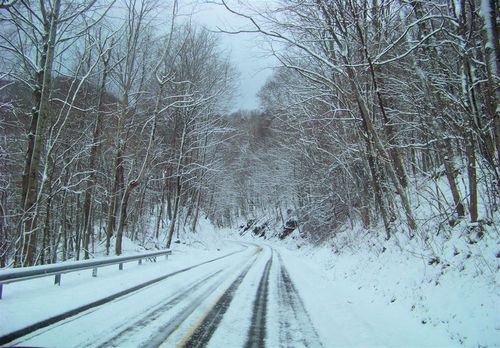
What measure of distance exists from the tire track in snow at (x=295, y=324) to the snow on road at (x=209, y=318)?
14 mm

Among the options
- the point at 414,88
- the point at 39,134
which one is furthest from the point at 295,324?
the point at 414,88

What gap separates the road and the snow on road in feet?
0.04

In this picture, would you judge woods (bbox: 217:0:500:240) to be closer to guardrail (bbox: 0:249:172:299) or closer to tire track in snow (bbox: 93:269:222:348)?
tire track in snow (bbox: 93:269:222:348)

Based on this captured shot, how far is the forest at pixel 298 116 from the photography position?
7.23m

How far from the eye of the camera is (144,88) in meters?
19.7

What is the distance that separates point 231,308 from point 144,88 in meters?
16.4

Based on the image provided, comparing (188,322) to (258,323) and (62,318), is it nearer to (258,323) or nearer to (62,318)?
(258,323)

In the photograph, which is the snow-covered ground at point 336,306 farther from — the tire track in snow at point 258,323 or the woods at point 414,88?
the woods at point 414,88

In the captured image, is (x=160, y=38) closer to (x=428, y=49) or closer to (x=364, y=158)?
(x=364, y=158)

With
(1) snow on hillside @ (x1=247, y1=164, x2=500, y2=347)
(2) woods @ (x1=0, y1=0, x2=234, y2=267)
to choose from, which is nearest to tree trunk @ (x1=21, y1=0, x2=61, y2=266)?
(2) woods @ (x1=0, y1=0, x2=234, y2=267)

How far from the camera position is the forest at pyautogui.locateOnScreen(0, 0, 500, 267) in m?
7.23

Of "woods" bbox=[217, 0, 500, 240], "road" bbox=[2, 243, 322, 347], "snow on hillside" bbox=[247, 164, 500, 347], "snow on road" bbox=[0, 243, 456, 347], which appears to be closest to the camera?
"road" bbox=[2, 243, 322, 347]

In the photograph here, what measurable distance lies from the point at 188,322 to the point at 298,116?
1549 cm

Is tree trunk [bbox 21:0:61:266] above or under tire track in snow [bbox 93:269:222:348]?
above
